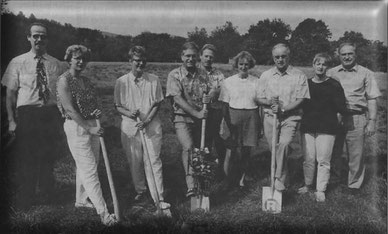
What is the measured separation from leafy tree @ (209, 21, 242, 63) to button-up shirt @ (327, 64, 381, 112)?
1.03 metres

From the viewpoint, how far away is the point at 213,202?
4949 mm

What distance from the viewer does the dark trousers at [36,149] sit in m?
4.85

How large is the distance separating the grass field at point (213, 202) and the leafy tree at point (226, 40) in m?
0.14

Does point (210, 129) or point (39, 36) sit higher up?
point (39, 36)

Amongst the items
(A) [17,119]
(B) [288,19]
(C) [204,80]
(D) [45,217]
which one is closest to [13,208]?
(D) [45,217]

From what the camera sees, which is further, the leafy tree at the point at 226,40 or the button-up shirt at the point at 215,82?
the button-up shirt at the point at 215,82

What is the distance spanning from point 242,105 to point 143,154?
1.16 metres

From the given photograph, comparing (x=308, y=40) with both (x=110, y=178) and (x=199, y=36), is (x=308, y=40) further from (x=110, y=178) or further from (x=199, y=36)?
(x=110, y=178)

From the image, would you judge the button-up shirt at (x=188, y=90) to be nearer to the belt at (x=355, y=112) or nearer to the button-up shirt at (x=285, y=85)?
the button-up shirt at (x=285, y=85)

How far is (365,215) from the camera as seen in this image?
4.88 m

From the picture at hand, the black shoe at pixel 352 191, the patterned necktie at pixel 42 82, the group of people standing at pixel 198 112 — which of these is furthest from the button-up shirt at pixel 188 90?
the black shoe at pixel 352 191

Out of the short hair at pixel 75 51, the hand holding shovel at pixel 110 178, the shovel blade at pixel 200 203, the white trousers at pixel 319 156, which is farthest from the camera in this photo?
the white trousers at pixel 319 156

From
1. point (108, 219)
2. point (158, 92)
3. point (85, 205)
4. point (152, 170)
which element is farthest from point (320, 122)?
point (85, 205)

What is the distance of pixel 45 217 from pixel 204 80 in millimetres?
2153
